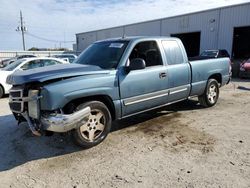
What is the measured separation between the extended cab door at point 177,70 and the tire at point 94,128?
1897 millimetres

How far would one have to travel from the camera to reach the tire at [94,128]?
4504 millimetres

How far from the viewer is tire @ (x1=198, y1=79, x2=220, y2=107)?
7.34 meters

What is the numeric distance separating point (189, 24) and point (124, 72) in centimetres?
2268

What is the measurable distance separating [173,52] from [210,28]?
62.9ft

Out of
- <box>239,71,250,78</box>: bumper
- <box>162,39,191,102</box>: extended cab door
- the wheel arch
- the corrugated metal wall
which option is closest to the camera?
<box>162,39,191,102</box>: extended cab door

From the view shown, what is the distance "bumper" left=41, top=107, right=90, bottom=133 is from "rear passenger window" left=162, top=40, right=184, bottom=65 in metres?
2.72

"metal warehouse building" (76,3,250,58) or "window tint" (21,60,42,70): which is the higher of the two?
"metal warehouse building" (76,3,250,58)

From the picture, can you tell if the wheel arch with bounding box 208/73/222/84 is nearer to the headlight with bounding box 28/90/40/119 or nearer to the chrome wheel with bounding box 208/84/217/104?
the chrome wheel with bounding box 208/84/217/104

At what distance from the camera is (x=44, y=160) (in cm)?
428

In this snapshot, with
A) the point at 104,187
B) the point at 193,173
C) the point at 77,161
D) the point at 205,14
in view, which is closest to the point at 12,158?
the point at 77,161

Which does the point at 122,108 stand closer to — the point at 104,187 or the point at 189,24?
the point at 104,187

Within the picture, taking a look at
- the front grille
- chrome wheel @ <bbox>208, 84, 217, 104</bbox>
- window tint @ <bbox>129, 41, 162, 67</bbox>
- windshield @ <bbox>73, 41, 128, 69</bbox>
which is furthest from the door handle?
the front grille

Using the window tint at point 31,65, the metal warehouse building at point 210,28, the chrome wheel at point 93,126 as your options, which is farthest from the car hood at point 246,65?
the chrome wheel at point 93,126

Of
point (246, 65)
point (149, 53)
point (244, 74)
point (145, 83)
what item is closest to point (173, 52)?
point (149, 53)
